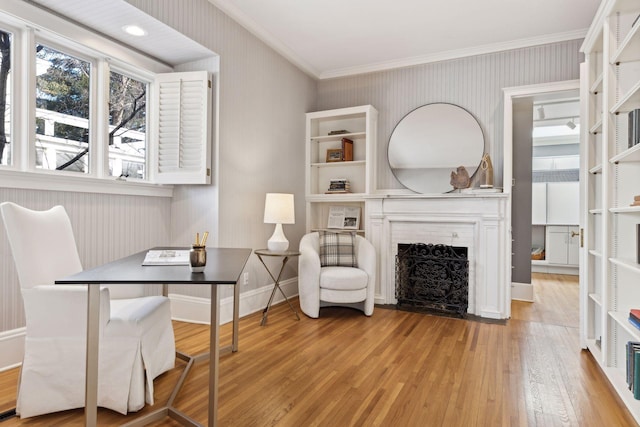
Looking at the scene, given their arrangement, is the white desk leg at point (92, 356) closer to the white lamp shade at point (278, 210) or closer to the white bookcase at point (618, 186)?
the white lamp shade at point (278, 210)

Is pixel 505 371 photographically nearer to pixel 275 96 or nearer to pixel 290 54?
pixel 275 96

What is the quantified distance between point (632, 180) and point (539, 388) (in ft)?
4.37

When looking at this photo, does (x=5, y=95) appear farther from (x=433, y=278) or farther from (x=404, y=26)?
(x=433, y=278)

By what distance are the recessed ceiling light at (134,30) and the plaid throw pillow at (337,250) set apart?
2.48 m

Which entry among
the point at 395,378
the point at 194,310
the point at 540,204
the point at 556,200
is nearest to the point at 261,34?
the point at 194,310

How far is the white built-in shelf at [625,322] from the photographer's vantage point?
186 centimetres

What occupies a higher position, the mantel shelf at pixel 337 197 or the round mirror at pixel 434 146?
the round mirror at pixel 434 146

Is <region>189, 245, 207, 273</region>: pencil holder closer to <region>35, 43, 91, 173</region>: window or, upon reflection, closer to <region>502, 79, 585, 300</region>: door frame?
<region>35, 43, 91, 173</region>: window

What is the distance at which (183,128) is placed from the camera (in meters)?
3.37

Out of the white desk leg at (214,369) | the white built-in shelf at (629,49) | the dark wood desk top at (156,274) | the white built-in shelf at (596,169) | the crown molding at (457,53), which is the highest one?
the crown molding at (457,53)

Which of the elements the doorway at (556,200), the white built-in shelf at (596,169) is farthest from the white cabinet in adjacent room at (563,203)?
the white built-in shelf at (596,169)

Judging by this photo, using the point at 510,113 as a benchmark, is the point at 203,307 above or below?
below

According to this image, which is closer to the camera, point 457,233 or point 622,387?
Result: point 622,387

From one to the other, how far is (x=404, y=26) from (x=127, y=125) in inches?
109
